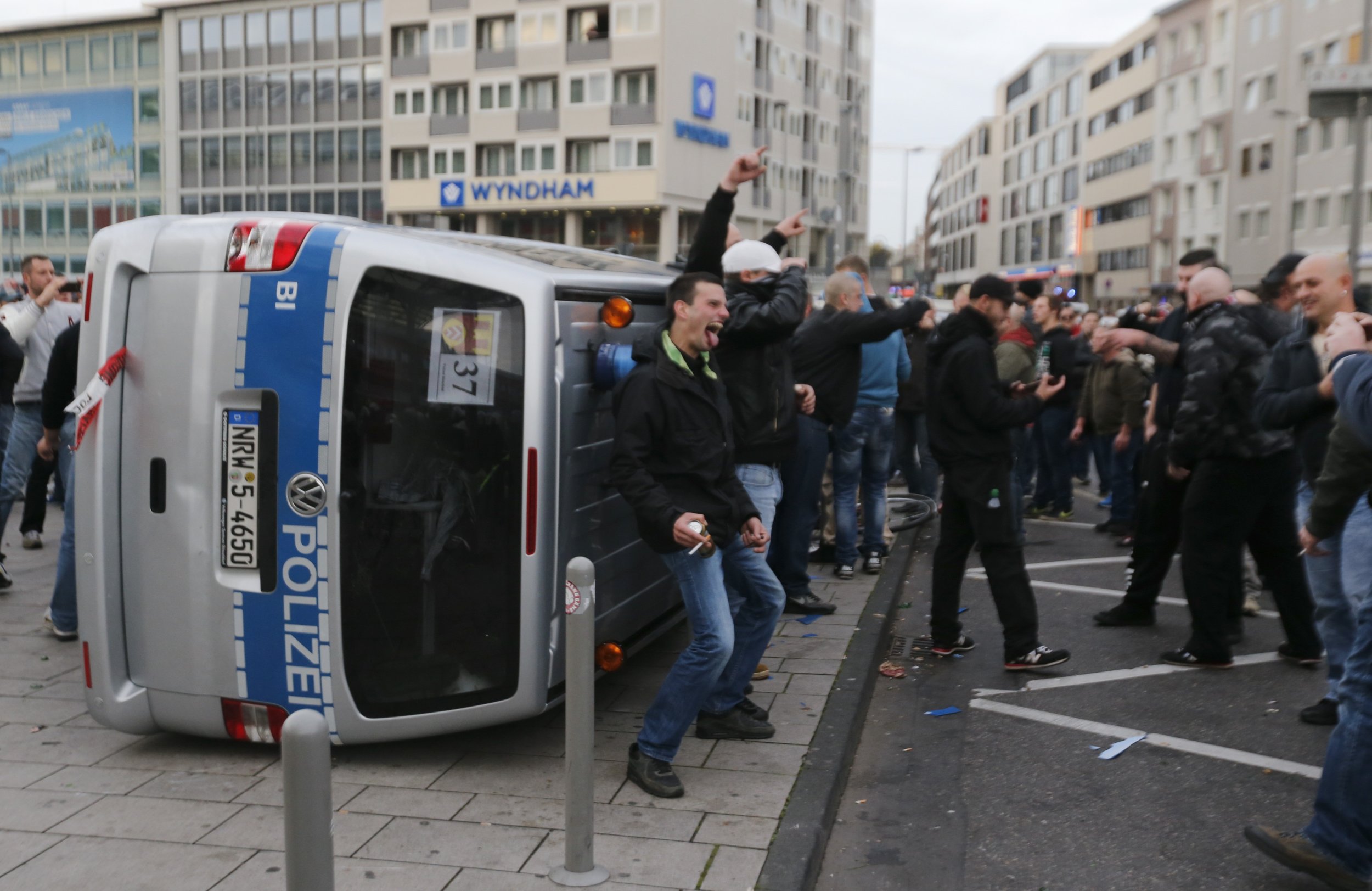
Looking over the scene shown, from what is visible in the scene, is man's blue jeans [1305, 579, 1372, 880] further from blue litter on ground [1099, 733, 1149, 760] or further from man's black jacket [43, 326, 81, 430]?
man's black jacket [43, 326, 81, 430]

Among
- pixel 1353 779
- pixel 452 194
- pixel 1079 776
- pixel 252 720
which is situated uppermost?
pixel 452 194

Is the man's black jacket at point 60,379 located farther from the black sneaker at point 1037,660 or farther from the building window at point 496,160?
the building window at point 496,160

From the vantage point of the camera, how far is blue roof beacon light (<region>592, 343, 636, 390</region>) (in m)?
4.74

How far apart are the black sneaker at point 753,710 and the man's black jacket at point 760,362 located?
41.7 inches

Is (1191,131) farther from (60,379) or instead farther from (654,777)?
(654,777)

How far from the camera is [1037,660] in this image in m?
6.07

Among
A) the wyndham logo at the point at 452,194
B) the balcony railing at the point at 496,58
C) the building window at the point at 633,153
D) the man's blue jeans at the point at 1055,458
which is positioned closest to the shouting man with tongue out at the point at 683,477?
the man's blue jeans at the point at 1055,458

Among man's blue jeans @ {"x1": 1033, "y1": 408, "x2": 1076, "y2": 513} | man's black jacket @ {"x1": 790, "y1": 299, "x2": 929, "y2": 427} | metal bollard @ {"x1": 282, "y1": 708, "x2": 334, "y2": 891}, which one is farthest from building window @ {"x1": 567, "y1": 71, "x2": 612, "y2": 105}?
metal bollard @ {"x1": 282, "y1": 708, "x2": 334, "y2": 891}

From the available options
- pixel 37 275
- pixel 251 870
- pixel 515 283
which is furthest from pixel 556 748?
pixel 37 275

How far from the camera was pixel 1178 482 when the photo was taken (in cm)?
675

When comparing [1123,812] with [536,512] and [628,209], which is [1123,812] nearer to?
[536,512]

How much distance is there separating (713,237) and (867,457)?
3417mm

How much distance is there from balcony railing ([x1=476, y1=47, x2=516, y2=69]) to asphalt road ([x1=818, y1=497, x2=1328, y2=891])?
2054 inches

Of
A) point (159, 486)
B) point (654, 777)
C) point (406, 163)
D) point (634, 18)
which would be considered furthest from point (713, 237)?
point (406, 163)
